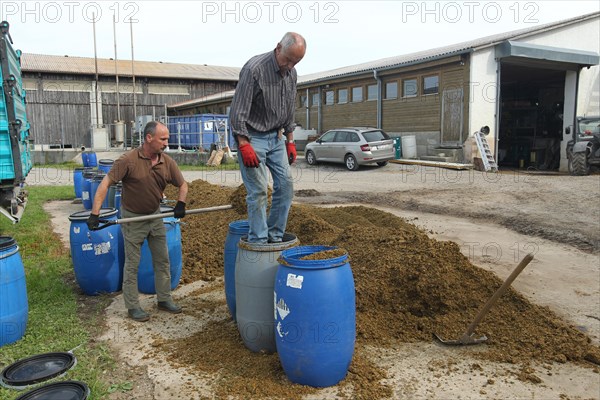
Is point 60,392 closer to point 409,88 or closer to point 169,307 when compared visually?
point 169,307

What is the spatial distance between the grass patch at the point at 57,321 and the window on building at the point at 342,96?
67.0 feet

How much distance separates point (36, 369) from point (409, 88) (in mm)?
21110

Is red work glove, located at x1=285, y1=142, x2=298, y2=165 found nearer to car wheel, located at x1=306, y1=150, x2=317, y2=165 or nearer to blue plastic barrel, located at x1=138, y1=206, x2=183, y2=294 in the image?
blue plastic barrel, located at x1=138, y1=206, x2=183, y2=294

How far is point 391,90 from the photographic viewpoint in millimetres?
23891

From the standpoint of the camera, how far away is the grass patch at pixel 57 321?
3.94 meters

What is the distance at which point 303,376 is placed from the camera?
11.8 feet

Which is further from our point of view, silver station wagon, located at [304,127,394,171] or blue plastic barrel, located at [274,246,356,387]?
silver station wagon, located at [304,127,394,171]

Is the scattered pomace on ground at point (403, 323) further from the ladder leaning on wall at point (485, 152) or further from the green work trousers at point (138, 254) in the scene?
the ladder leaning on wall at point (485, 152)

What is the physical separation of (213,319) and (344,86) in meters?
23.3

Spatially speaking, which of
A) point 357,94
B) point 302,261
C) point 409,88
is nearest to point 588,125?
point 409,88

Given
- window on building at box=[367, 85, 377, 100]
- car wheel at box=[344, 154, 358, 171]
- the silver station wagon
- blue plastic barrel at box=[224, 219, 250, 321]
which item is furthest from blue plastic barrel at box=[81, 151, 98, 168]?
window on building at box=[367, 85, 377, 100]

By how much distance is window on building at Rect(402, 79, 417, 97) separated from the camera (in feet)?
73.8

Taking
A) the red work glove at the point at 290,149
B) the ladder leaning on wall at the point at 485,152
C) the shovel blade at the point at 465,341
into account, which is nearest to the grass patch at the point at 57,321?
the red work glove at the point at 290,149

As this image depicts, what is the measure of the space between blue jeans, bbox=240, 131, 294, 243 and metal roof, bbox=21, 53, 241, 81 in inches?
1507
